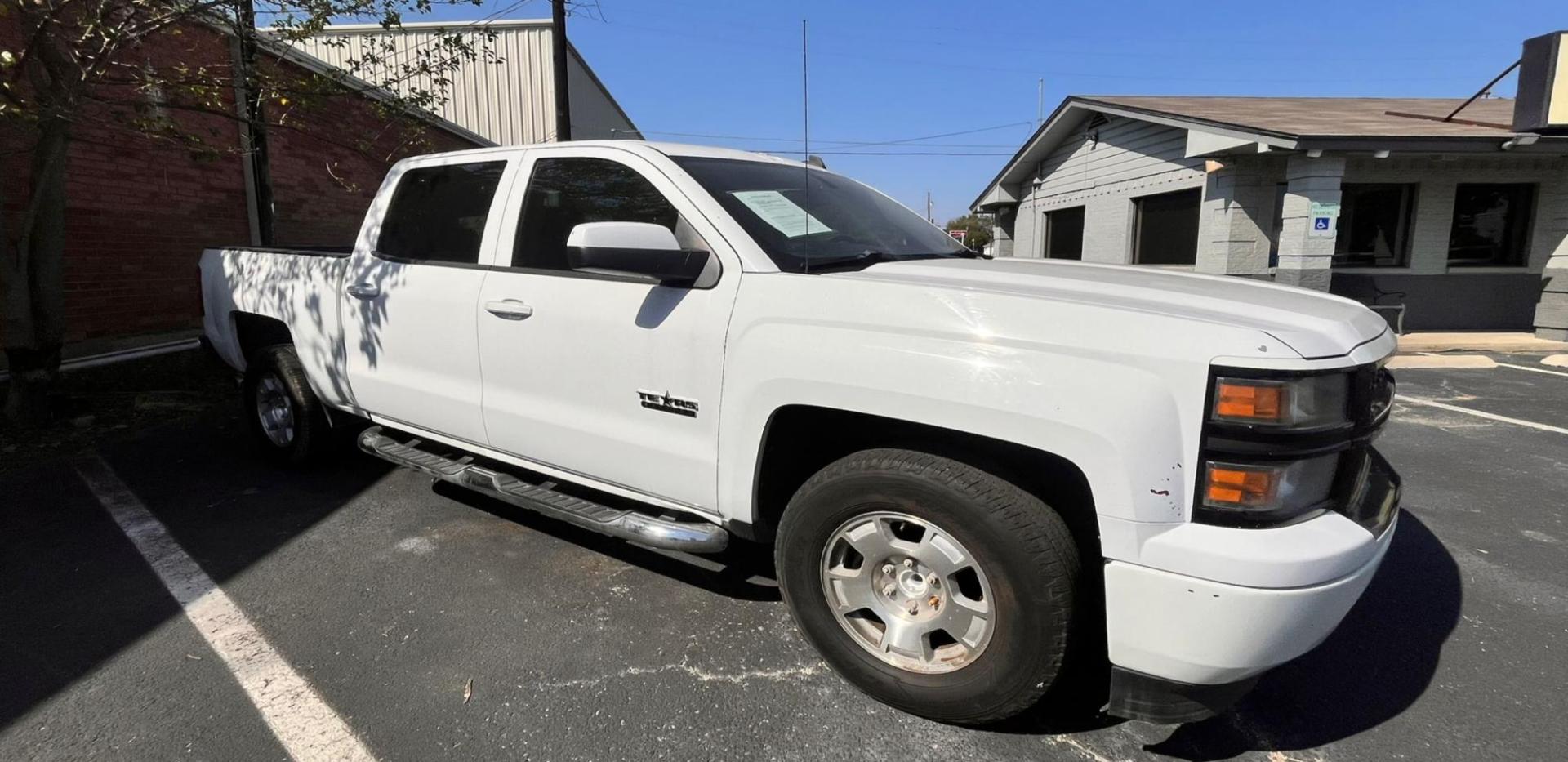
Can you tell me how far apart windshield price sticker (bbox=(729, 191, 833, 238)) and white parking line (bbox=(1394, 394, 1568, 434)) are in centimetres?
661

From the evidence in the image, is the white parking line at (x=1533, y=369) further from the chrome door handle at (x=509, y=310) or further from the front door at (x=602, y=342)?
the chrome door handle at (x=509, y=310)

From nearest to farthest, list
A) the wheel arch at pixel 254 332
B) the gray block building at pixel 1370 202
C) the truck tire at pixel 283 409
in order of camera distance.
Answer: the truck tire at pixel 283 409, the wheel arch at pixel 254 332, the gray block building at pixel 1370 202

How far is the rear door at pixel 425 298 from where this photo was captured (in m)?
3.51

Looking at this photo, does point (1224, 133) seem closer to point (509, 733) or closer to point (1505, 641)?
point (1505, 641)

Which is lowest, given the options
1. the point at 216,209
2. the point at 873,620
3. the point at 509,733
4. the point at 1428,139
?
the point at 509,733

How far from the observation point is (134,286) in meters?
8.33

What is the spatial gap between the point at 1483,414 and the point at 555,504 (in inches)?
303

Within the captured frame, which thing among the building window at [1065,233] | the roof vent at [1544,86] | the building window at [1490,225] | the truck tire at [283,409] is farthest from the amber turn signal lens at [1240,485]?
the building window at [1065,233]

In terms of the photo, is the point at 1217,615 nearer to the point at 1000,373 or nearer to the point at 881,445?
the point at 1000,373

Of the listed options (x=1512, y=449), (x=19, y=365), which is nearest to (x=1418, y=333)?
(x=1512, y=449)

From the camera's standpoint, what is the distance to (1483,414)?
679cm

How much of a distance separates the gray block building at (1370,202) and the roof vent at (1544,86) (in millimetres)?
221

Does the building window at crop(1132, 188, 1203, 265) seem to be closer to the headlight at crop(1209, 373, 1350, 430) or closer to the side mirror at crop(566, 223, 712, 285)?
the headlight at crop(1209, 373, 1350, 430)

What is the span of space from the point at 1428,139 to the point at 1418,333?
3.11 metres
